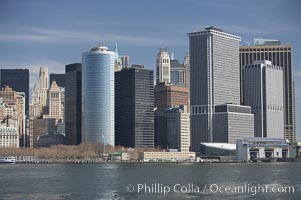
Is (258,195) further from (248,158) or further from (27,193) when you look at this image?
(248,158)

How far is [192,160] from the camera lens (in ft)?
648

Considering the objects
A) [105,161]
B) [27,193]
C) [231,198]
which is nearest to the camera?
[231,198]

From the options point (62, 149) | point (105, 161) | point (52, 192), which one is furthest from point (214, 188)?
point (62, 149)

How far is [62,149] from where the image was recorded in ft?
656

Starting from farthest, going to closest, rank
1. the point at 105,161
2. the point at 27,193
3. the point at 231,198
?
the point at 105,161
the point at 27,193
the point at 231,198

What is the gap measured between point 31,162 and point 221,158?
52.8 meters

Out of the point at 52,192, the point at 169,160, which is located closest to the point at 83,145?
the point at 169,160

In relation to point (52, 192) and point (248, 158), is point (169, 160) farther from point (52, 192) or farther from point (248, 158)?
point (52, 192)

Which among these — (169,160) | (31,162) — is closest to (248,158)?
(169,160)

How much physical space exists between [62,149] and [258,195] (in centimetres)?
14542

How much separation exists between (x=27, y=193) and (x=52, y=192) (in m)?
2.34

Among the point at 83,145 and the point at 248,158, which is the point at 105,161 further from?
the point at 248,158

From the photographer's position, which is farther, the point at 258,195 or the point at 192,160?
the point at 192,160

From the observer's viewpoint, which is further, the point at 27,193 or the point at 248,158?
the point at 248,158
